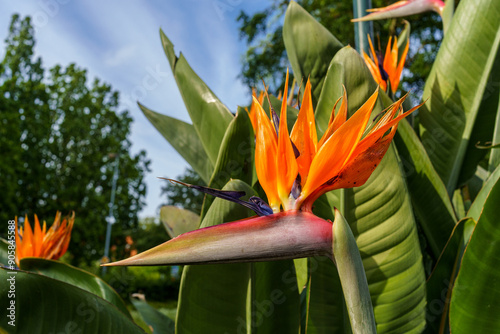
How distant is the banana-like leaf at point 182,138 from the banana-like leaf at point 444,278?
1.73 feet

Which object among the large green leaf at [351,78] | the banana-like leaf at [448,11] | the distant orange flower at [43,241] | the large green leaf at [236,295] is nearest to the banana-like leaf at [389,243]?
the large green leaf at [351,78]

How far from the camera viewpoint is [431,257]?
32.9 inches

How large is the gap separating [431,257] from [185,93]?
2.00ft

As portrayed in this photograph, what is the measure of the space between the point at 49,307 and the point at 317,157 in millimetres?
369

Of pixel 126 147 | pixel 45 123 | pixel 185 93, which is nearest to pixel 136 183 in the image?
pixel 126 147

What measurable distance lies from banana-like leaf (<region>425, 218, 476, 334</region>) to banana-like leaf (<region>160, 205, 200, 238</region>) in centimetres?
50

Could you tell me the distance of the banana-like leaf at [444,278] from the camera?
23.6 inches

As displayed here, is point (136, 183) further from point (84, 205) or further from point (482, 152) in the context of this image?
point (482, 152)

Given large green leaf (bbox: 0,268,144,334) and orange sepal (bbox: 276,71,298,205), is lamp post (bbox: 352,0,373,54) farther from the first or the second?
large green leaf (bbox: 0,268,144,334)

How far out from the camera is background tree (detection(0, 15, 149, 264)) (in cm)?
703

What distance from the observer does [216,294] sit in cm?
54

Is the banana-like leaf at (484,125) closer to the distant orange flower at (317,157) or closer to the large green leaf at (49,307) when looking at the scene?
the distant orange flower at (317,157)

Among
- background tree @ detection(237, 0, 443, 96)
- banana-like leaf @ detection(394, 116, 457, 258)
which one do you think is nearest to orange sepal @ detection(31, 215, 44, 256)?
banana-like leaf @ detection(394, 116, 457, 258)

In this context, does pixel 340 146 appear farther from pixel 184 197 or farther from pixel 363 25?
pixel 184 197
